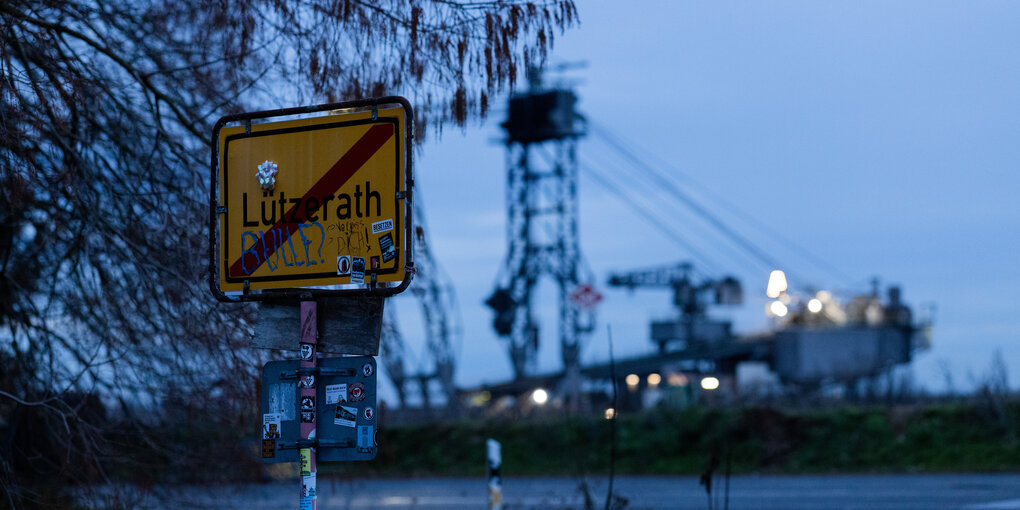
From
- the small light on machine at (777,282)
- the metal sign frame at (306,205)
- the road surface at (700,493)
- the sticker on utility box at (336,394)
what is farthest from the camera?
the road surface at (700,493)

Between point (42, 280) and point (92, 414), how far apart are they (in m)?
1.12

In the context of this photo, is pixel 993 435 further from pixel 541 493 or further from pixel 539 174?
pixel 539 174

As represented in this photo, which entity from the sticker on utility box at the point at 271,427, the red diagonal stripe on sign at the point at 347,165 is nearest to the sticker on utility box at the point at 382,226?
the red diagonal stripe on sign at the point at 347,165

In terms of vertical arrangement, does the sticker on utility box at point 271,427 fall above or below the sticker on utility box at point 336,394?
below

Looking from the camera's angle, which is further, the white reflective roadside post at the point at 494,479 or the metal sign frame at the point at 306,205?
the white reflective roadside post at the point at 494,479

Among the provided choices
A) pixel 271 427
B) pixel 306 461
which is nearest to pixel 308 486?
pixel 306 461

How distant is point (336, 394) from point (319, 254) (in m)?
0.58

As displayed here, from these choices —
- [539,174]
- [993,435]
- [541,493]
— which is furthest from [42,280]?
[539,174]

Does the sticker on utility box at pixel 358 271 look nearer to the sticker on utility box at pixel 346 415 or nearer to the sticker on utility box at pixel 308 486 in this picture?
the sticker on utility box at pixel 346 415

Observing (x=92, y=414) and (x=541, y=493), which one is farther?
(x=541, y=493)

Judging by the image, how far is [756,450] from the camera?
23.2 m

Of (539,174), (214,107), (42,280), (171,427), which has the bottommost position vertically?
(171,427)

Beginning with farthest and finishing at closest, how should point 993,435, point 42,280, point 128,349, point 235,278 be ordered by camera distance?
point 993,435, point 42,280, point 128,349, point 235,278

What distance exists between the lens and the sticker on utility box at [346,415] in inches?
184
